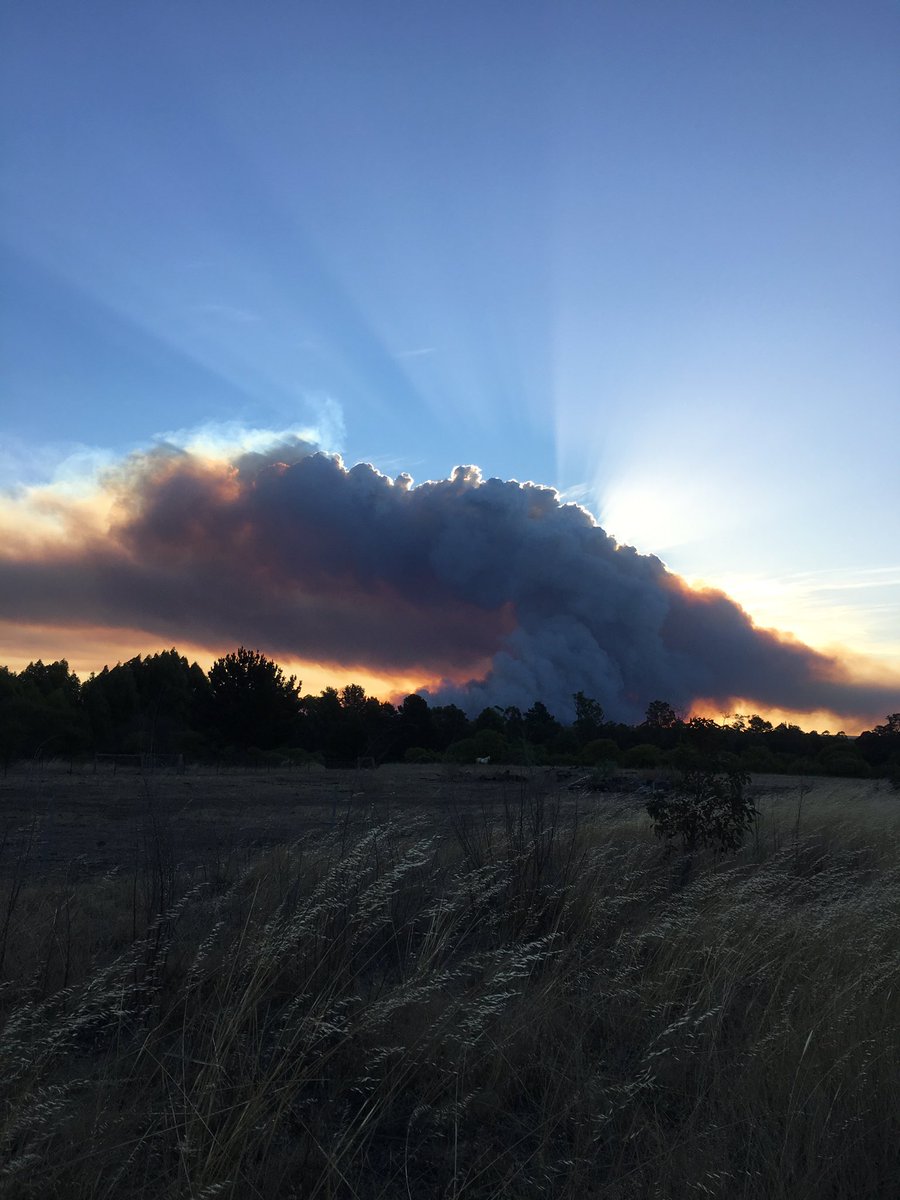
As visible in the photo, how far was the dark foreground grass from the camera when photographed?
3074 millimetres

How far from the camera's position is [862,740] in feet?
157

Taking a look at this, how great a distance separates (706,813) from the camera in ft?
30.5

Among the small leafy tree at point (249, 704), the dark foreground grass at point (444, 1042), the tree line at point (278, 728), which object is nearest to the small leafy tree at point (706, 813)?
the dark foreground grass at point (444, 1042)

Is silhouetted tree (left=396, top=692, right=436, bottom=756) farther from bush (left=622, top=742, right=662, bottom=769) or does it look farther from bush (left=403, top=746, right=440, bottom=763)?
bush (left=622, top=742, right=662, bottom=769)

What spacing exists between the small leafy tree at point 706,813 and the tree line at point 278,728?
19.2m

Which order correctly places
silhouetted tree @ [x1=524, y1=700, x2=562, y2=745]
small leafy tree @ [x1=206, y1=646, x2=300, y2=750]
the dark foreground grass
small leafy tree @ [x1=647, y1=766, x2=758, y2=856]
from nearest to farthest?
the dark foreground grass
small leafy tree @ [x1=647, y1=766, x2=758, y2=856]
silhouetted tree @ [x1=524, y1=700, x2=562, y2=745]
small leafy tree @ [x1=206, y1=646, x2=300, y2=750]

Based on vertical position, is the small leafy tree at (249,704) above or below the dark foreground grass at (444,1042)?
above

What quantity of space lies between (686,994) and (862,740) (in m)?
48.3

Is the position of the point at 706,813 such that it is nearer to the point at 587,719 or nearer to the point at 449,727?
the point at 449,727

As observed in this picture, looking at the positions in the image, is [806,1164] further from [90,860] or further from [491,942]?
[90,860]

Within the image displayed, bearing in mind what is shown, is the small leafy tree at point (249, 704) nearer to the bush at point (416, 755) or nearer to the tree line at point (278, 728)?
the tree line at point (278, 728)

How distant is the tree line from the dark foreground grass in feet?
74.7

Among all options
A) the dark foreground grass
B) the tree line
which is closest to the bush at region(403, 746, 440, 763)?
the tree line

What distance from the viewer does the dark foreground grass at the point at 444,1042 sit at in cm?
307
